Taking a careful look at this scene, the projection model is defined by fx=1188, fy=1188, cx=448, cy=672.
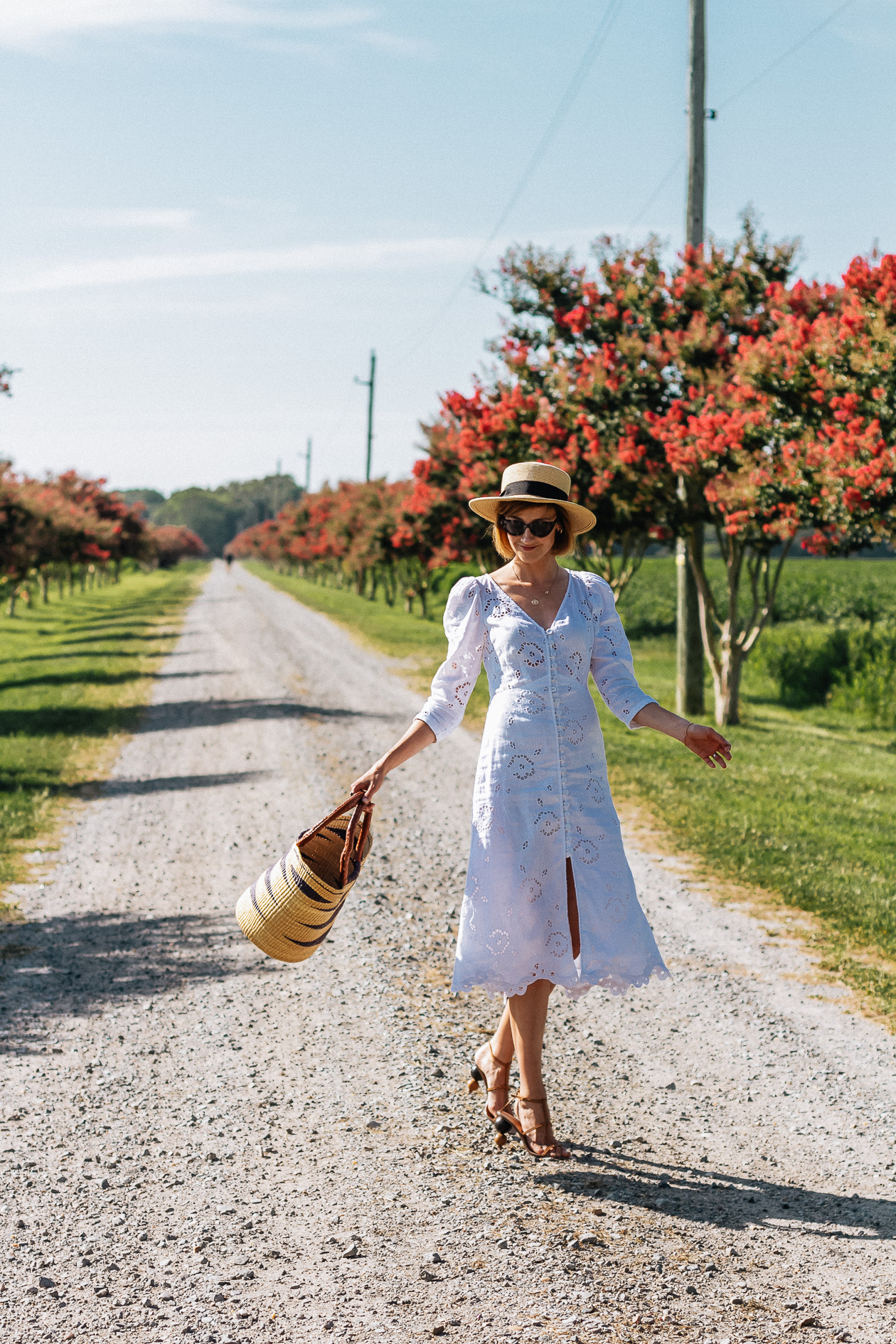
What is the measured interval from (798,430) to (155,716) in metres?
8.30

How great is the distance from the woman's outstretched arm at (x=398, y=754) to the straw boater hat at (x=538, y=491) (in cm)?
71

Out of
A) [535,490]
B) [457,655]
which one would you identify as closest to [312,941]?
[457,655]

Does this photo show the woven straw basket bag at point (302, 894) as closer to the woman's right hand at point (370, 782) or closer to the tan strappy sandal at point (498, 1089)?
the woman's right hand at point (370, 782)

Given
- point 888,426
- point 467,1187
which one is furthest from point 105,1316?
point 888,426

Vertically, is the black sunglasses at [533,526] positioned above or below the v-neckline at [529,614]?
above

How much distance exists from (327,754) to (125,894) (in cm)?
456

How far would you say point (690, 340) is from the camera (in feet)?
41.2

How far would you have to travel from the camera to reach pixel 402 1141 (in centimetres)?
386

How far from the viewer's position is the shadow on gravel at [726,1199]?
3346mm

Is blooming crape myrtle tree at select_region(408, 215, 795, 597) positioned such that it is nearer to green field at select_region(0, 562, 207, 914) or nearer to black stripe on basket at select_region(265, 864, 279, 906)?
green field at select_region(0, 562, 207, 914)

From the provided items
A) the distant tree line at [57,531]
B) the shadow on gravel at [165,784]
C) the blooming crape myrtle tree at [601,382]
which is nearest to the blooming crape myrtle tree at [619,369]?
the blooming crape myrtle tree at [601,382]

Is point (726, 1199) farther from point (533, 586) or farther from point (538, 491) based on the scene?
point (538, 491)

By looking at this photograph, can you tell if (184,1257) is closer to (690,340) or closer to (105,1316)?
(105,1316)

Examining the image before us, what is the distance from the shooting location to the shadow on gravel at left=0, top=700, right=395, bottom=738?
538 inches
